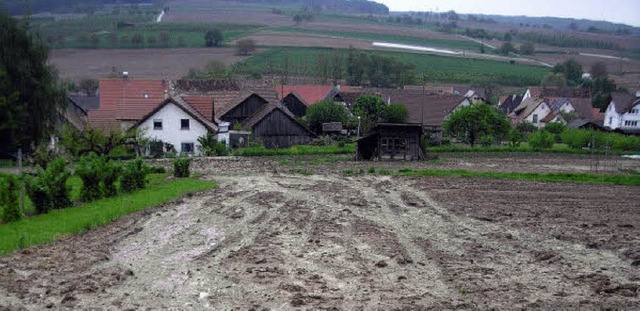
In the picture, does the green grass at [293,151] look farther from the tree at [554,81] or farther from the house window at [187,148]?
the tree at [554,81]

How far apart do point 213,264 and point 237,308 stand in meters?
3.04

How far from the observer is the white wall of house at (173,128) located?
41.8m

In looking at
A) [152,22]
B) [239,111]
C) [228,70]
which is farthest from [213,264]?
[152,22]

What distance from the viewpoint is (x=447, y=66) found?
109 metres

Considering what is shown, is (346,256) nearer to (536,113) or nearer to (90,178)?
(90,178)

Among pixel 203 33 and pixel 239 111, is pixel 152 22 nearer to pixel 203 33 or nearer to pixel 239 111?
pixel 203 33

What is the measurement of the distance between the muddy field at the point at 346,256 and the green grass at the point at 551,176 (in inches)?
217

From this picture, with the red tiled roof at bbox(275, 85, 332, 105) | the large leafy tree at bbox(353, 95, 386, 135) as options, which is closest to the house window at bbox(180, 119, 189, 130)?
the large leafy tree at bbox(353, 95, 386, 135)

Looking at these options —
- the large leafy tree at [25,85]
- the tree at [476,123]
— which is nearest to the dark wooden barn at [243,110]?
the large leafy tree at [25,85]

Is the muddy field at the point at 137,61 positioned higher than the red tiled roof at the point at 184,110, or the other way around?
the muddy field at the point at 137,61

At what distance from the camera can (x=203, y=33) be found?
118 meters

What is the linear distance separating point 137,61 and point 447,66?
50.7m

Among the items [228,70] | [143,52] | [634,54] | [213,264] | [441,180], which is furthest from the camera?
[634,54]

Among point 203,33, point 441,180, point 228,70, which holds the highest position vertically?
point 203,33
